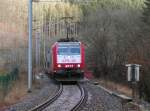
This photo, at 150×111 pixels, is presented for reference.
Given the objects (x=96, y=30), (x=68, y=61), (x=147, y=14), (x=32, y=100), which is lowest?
(x=32, y=100)

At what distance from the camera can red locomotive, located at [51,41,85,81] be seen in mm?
40562

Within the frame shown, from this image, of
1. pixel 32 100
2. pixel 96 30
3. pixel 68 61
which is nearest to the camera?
pixel 32 100

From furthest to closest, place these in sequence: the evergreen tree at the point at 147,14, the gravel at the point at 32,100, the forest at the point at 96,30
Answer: the evergreen tree at the point at 147,14 → the forest at the point at 96,30 → the gravel at the point at 32,100

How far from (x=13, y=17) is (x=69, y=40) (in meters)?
28.6

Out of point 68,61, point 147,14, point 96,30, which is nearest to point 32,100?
point 68,61

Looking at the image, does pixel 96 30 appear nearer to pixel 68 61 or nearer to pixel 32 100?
pixel 68 61

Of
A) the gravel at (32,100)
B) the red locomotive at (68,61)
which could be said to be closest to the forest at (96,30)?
the red locomotive at (68,61)

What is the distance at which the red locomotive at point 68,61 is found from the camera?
133 feet

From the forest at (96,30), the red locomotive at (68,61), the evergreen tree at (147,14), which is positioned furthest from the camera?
the evergreen tree at (147,14)

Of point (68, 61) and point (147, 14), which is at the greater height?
point (147, 14)

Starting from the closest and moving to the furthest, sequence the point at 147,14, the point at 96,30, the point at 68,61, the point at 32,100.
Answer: the point at 32,100
the point at 68,61
the point at 96,30
the point at 147,14

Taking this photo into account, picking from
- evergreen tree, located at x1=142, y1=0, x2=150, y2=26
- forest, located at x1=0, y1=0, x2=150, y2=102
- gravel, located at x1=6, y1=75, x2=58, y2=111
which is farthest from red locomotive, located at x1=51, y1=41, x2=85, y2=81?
evergreen tree, located at x1=142, y1=0, x2=150, y2=26

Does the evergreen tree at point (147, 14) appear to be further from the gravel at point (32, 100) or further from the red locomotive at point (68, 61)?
the gravel at point (32, 100)

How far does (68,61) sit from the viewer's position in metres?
41.0
